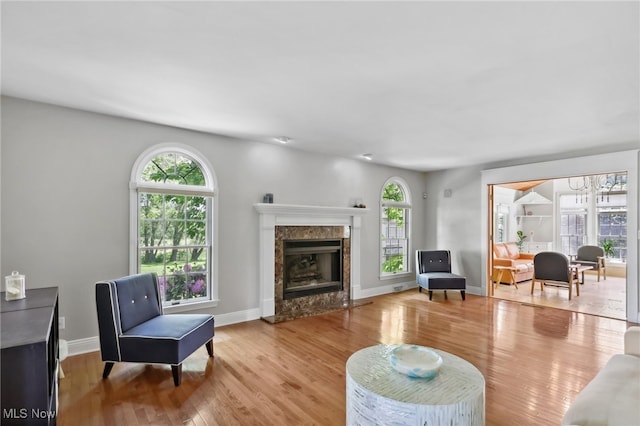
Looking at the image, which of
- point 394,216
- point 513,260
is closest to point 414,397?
point 394,216

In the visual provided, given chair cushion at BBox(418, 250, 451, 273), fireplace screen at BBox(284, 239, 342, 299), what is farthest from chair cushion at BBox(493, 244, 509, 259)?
fireplace screen at BBox(284, 239, 342, 299)

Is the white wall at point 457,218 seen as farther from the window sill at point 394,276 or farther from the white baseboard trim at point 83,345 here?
the white baseboard trim at point 83,345

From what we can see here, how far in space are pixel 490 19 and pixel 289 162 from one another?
3489mm

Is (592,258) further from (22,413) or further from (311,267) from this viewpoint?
(22,413)

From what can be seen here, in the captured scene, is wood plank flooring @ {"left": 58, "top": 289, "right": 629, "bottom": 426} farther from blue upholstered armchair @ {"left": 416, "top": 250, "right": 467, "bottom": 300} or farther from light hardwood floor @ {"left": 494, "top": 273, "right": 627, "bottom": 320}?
blue upholstered armchair @ {"left": 416, "top": 250, "right": 467, "bottom": 300}

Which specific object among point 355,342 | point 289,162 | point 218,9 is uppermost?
point 218,9

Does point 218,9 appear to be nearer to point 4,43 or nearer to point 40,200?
point 4,43

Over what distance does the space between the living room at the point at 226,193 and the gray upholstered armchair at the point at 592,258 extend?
356 centimetres

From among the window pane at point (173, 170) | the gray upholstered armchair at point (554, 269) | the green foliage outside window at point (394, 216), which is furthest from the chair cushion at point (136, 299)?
the gray upholstered armchair at point (554, 269)

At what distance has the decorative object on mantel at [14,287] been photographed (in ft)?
7.90

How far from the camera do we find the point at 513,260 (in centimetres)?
733

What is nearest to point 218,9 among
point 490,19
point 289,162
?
point 490,19

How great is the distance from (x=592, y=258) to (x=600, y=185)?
6.33 ft

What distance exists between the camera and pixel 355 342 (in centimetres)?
368
